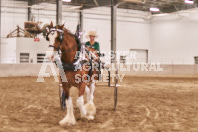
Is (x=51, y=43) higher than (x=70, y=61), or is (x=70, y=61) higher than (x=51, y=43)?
(x=51, y=43)

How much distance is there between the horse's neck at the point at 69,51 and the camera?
4.47m

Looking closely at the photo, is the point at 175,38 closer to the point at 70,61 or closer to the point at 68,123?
the point at 70,61

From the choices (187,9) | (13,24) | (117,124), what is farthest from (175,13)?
(117,124)

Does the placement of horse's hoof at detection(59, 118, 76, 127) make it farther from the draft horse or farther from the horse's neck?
the horse's neck

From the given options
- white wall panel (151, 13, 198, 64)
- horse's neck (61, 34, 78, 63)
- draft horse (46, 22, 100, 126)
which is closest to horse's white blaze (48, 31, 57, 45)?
draft horse (46, 22, 100, 126)

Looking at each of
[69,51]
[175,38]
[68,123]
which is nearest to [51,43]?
[69,51]

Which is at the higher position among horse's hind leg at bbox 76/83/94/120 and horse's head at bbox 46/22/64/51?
horse's head at bbox 46/22/64/51

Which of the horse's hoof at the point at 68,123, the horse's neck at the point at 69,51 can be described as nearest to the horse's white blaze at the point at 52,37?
the horse's neck at the point at 69,51

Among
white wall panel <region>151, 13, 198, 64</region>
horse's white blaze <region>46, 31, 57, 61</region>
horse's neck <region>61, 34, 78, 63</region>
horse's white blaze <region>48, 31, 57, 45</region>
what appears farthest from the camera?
white wall panel <region>151, 13, 198, 64</region>

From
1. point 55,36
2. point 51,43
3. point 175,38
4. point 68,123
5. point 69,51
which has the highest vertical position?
point 175,38

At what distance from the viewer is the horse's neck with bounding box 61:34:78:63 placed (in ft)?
14.7

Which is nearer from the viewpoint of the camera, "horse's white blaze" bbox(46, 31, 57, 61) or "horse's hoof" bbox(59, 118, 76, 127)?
"horse's white blaze" bbox(46, 31, 57, 61)

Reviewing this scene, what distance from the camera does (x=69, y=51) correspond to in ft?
14.8

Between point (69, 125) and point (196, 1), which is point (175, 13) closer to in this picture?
point (196, 1)
